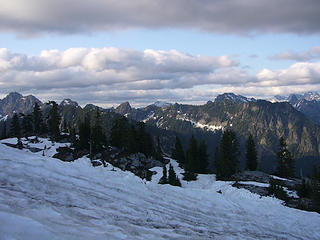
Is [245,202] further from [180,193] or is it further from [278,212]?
[180,193]

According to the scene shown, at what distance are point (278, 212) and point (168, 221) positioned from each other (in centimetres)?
1588

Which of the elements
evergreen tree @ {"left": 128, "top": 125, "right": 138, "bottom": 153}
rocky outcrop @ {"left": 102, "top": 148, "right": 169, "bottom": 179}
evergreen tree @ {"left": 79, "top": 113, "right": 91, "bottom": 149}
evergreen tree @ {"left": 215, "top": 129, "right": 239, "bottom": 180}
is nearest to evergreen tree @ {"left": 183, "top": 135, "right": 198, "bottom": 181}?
evergreen tree @ {"left": 215, "top": 129, "right": 239, "bottom": 180}

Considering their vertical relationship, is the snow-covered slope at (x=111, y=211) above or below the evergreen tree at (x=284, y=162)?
above

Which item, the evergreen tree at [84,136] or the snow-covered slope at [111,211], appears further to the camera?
the evergreen tree at [84,136]

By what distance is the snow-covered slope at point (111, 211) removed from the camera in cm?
921

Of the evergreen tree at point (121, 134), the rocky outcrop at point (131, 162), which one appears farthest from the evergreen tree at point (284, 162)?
the evergreen tree at point (121, 134)

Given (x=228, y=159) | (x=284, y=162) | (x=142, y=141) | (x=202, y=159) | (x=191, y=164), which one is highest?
(x=142, y=141)

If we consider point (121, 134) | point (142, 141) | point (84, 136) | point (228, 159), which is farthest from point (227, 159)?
point (84, 136)

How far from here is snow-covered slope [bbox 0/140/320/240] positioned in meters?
9.21

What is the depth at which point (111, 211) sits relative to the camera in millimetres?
12844

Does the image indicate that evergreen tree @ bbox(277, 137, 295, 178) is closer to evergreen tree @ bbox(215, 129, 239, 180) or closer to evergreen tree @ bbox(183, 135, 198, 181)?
evergreen tree @ bbox(215, 129, 239, 180)

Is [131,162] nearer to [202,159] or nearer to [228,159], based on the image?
[202,159]

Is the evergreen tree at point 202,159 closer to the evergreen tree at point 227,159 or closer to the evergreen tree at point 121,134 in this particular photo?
the evergreen tree at point 227,159

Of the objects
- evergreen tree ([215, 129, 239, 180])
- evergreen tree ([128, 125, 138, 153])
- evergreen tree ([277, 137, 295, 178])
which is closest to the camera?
evergreen tree ([215, 129, 239, 180])
